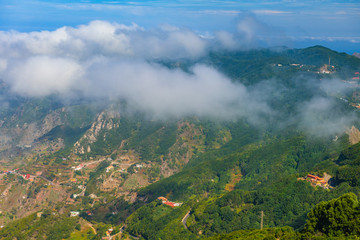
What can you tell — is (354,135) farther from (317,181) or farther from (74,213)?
(74,213)

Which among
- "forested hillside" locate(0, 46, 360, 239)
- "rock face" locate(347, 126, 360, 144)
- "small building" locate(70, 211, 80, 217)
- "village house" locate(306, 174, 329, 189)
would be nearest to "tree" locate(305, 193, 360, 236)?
"forested hillside" locate(0, 46, 360, 239)

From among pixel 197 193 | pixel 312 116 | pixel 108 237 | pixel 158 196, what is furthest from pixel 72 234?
pixel 312 116

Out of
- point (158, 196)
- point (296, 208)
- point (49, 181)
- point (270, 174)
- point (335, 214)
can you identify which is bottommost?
point (49, 181)

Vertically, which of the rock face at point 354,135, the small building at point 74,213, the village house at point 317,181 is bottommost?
the small building at point 74,213

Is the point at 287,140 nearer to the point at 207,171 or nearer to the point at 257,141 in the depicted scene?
the point at 257,141

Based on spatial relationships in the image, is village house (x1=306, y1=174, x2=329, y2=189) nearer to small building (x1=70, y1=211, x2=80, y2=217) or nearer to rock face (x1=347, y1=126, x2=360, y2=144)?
rock face (x1=347, y1=126, x2=360, y2=144)

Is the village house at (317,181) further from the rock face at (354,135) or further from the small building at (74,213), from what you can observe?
the small building at (74,213)

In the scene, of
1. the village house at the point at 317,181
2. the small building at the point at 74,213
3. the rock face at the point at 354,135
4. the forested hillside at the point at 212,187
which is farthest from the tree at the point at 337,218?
the small building at the point at 74,213

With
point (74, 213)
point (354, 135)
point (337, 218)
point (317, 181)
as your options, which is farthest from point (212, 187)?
point (337, 218)
